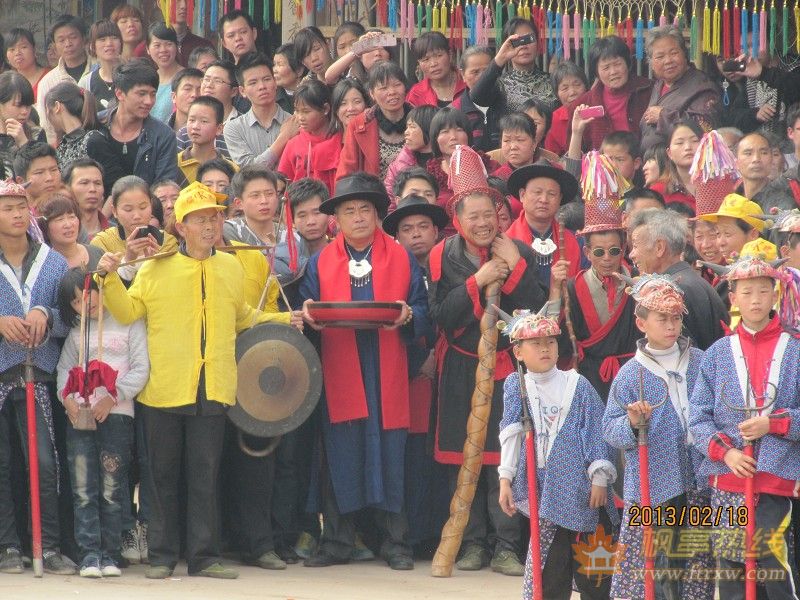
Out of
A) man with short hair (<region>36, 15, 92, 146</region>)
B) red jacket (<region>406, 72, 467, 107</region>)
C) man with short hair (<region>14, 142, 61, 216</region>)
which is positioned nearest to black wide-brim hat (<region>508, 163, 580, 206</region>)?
red jacket (<region>406, 72, 467, 107</region>)

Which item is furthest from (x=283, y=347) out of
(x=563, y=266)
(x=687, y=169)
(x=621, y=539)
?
(x=687, y=169)

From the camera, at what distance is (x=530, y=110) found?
34.3 feet

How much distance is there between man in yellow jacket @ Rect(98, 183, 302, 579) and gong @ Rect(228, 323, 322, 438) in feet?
0.37

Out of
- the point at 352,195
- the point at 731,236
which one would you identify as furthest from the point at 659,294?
the point at 352,195

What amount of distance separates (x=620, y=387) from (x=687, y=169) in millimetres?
2624

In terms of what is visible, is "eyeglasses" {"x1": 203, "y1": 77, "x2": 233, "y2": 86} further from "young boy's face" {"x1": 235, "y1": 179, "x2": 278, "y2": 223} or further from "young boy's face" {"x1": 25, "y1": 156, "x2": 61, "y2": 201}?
"young boy's face" {"x1": 235, "y1": 179, "x2": 278, "y2": 223}

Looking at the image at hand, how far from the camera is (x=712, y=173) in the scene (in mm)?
8875

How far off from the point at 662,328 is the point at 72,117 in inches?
182

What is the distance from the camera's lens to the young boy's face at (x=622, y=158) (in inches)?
399

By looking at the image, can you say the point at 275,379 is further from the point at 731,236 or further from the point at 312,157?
the point at 731,236

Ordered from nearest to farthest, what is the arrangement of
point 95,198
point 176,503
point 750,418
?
point 750,418 < point 176,503 < point 95,198

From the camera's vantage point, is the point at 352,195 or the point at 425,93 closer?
the point at 352,195

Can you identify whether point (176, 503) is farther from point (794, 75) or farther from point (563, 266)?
point (794, 75)

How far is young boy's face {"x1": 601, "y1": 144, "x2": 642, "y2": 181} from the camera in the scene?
1013 centimetres
